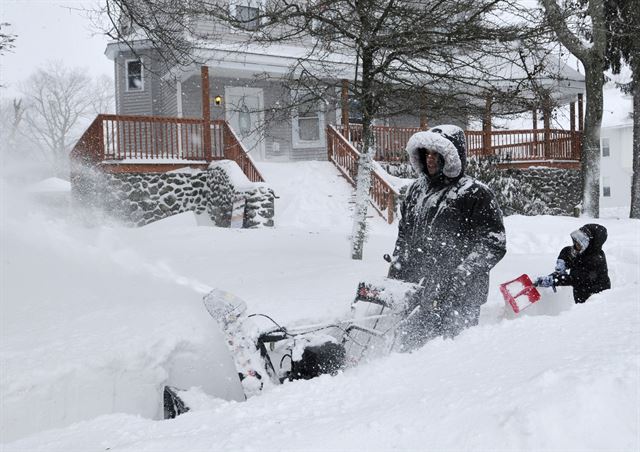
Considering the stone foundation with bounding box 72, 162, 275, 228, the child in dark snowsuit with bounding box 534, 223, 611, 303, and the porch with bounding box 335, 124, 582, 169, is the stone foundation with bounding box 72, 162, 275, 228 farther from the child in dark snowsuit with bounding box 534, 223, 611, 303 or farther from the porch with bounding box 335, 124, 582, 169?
the child in dark snowsuit with bounding box 534, 223, 611, 303

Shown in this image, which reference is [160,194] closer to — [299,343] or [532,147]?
[299,343]

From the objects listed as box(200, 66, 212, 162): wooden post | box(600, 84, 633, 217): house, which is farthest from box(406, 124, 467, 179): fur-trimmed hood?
box(600, 84, 633, 217): house

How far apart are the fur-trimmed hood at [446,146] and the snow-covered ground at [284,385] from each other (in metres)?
1.08

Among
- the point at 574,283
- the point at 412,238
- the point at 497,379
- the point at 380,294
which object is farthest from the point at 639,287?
the point at 497,379

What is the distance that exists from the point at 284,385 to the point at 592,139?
15.1 meters

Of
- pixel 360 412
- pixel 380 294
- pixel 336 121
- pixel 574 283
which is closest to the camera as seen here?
pixel 360 412

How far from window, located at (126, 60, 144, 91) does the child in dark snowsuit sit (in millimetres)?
17265

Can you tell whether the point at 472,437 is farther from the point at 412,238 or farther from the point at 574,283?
the point at 574,283

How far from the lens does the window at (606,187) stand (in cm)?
3988

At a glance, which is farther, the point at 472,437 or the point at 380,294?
the point at 380,294

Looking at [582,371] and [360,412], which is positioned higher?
[582,371]

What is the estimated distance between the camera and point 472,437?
6.09ft

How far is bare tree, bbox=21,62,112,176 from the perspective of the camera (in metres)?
51.3

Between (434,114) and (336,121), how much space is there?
35.6 feet
